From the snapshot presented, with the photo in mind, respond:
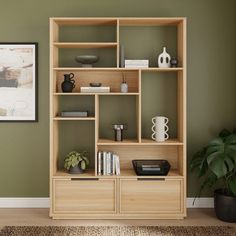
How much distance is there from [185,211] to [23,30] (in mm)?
2648

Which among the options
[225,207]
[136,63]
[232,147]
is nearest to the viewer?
[232,147]

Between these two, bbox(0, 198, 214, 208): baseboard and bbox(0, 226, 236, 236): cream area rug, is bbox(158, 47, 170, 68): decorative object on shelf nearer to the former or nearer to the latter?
bbox(0, 198, 214, 208): baseboard

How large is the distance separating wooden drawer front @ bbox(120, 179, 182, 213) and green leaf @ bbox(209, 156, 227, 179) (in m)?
0.46

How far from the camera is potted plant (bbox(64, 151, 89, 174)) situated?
4.07 m

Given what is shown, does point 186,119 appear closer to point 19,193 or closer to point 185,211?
point 185,211

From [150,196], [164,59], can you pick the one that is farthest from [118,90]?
[150,196]

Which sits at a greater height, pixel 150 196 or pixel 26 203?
pixel 150 196

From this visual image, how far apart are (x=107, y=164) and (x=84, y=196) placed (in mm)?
407

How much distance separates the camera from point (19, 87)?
434 cm

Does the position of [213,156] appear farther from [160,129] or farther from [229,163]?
[160,129]

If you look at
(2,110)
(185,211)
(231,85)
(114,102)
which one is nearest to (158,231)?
(185,211)

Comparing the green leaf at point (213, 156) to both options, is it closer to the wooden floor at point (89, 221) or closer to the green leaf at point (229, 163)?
the green leaf at point (229, 163)

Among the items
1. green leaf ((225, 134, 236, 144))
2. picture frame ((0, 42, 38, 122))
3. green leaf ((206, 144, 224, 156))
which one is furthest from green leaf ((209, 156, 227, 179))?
picture frame ((0, 42, 38, 122))

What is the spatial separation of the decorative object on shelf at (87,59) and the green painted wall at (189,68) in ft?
1.46
